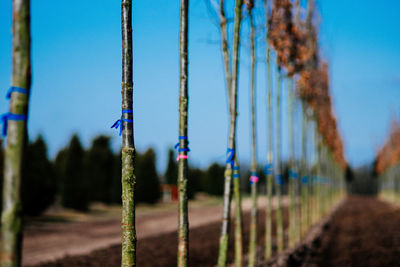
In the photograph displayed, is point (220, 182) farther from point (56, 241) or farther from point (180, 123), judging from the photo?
point (180, 123)

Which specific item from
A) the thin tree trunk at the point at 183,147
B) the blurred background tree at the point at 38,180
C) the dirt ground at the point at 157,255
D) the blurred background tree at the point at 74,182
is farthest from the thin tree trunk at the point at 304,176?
the blurred background tree at the point at 74,182

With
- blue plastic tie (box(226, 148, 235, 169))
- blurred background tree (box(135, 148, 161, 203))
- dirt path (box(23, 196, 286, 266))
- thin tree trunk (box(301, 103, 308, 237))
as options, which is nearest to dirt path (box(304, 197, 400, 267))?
thin tree trunk (box(301, 103, 308, 237))

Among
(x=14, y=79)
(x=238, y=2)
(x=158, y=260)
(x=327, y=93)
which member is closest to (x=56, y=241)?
(x=158, y=260)

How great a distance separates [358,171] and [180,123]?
376 ft

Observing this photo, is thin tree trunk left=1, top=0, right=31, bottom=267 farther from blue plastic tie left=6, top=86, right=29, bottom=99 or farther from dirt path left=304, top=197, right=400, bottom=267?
dirt path left=304, top=197, right=400, bottom=267

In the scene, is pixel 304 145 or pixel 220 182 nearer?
pixel 304 145

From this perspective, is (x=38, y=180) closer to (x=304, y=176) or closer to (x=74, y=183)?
(x=74, y=183)

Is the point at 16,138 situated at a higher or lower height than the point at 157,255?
higher

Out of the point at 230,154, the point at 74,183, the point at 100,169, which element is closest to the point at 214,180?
the point at 100,169

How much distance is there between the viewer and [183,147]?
4840 mm

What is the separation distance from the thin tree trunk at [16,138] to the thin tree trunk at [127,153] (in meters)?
1.13

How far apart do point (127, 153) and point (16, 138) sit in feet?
3.91

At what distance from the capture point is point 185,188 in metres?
4.73

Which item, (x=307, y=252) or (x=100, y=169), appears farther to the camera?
(x=100, y=169)
